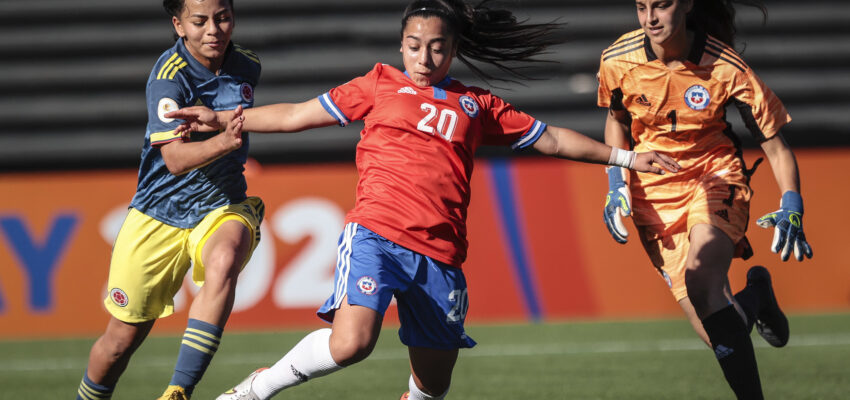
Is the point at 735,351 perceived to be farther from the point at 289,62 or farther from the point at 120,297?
the point at 289,62

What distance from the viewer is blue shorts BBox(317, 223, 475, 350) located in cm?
388

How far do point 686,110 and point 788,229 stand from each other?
2.42ft

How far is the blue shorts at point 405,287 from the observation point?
388 centimetres

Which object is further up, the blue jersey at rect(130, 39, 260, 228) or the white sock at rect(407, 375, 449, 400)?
the blue jersey at rect(130, 39, 260, 228)

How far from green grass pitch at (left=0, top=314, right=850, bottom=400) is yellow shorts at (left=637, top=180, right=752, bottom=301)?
3.02 ft

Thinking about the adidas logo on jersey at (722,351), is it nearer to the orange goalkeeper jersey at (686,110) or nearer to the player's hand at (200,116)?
the orange goalkeeper jersey at (686,110)

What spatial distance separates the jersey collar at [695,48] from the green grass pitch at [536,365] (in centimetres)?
185

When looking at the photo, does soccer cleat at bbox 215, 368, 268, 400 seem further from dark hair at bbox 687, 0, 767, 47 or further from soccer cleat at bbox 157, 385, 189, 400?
dark hair at bbox 687, 0, 767, 47

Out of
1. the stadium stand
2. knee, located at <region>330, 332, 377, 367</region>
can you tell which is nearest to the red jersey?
knee, located at <region>330, 332, 377, 367</region>

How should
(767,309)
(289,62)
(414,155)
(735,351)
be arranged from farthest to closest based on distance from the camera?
(289,62), (767,309), (735,351), (414,155)

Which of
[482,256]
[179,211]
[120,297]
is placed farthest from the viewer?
[482,256]

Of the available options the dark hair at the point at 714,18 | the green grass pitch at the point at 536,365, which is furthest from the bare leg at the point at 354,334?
the dark hair at the point at 714,18

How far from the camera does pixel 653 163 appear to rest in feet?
14.1

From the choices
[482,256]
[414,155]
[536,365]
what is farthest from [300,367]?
[482,256]
